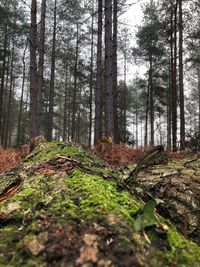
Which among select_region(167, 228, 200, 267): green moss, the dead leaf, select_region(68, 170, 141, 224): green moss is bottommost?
select_region(167, 228, 200, 267): green moss

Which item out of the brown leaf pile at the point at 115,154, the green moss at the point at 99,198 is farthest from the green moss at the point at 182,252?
the brown leaf pile at the point at 115,154

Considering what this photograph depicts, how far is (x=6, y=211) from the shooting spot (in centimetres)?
172

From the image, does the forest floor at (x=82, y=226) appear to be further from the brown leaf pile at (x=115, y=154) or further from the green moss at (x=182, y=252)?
the brown leaf pile at (x=115, y=154)

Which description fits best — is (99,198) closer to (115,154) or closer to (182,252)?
(182,252)

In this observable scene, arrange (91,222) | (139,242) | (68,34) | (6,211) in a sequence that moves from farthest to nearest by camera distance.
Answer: (68,34), (6,211), (91,222), (139,242)

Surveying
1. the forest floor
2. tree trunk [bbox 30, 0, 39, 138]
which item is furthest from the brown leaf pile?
tree trunk [bbox 30, 0, 39, 138]

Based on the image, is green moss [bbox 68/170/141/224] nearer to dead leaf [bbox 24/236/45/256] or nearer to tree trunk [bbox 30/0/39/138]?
dead leaf [bbox 24/236/45/256]

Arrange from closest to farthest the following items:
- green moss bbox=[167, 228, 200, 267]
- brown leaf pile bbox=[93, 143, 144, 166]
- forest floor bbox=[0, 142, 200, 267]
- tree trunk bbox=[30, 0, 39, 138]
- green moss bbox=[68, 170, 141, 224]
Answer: forest floor bbox=[0, 142, 200, 267] → green moss bbox=[167, 228, 200, 267] → green moss bbox=[68, 170, 141, 224] → brown leaf pile bbox=[93, 143, 144, 166] → tree trunk bbox=[30, 0, 39, 138]

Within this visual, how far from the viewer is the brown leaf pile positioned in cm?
632

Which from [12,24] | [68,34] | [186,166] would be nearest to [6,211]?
[186,166]

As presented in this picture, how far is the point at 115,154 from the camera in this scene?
6.61m

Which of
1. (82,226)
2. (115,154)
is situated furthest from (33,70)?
(82,226)

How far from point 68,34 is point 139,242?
1086 inches

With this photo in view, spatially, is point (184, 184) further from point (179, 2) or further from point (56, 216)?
point (179, 2)
